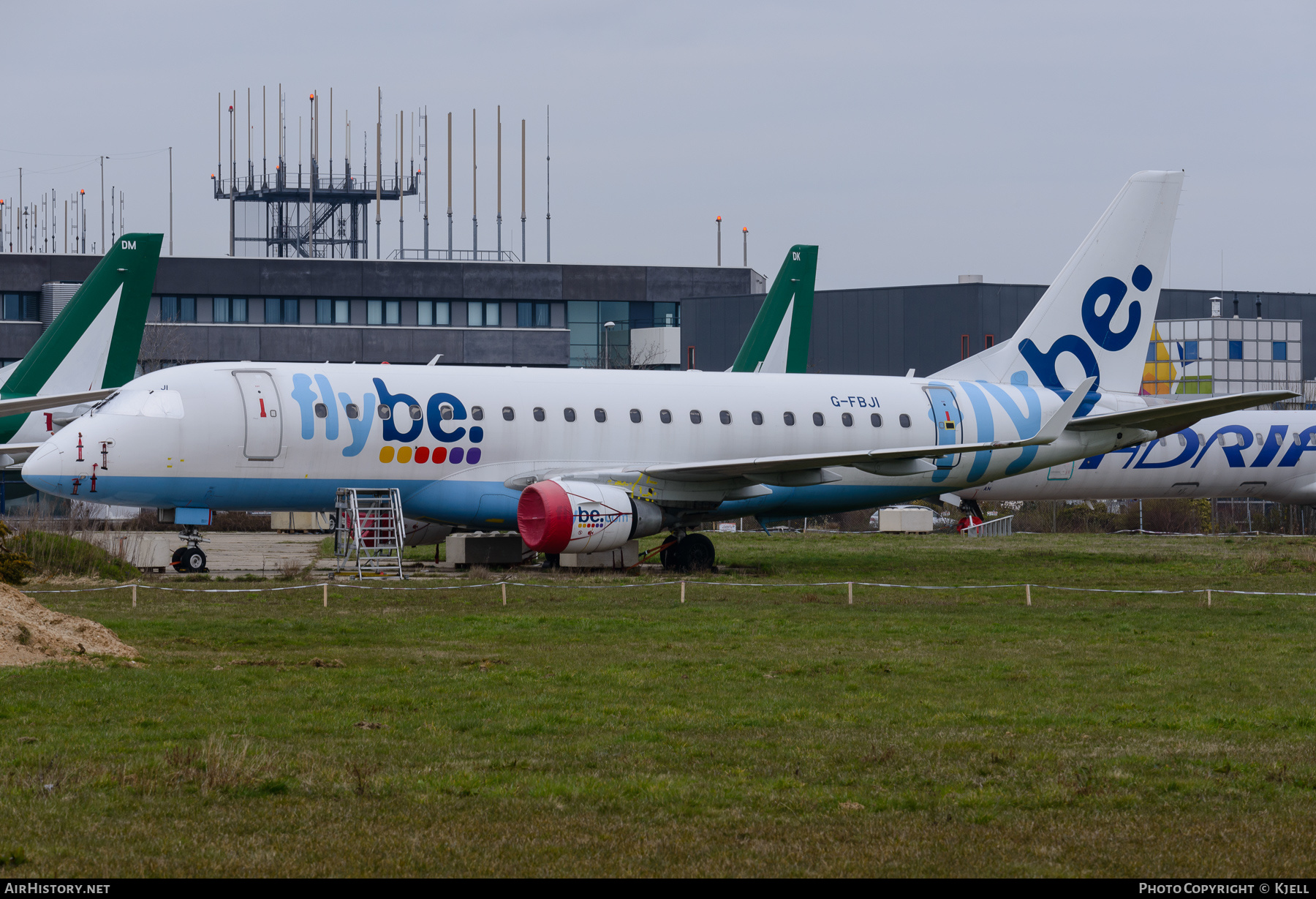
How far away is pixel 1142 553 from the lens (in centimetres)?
3709

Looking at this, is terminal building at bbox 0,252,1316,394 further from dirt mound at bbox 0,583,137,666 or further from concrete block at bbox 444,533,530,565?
dirt mound at bbox 0,583,137,666

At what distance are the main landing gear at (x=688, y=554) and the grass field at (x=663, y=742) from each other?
25.2ft

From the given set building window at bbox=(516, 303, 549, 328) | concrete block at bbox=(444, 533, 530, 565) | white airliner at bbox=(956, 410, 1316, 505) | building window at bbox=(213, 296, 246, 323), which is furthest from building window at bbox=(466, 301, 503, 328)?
concrete block at bbox=(444, 533, 530, 565)

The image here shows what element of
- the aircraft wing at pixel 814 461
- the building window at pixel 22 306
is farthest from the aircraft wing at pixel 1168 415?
the building window at pixel 22 306

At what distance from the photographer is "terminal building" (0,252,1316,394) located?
78250 mm

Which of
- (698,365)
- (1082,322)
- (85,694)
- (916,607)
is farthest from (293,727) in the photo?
(698,365)

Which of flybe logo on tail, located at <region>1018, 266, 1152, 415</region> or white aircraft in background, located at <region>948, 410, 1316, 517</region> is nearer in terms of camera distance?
flybe logo on tail, located at <region>1018, 266, 1152, 415</region>

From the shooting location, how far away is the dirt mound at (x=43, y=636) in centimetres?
1473

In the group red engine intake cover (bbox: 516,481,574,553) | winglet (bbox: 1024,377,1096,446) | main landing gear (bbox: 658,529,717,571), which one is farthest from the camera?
main landing gear (bbox: 658,529,717,571)

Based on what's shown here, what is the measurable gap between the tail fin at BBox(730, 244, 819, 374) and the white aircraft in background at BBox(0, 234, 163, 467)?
604 inches

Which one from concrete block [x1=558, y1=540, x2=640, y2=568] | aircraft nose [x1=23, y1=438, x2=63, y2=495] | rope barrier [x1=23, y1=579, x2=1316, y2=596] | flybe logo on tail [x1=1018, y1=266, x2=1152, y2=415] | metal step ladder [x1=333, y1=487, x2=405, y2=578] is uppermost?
flybe logo on tail [x1=1018, y1=266, x2=1152, y2=415]

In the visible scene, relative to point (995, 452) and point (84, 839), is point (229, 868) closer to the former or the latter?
point (84, 839)

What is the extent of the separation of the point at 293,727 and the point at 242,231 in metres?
94.7

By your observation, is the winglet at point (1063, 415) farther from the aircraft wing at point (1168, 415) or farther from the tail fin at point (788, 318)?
the tail fin at point (788, 318)
